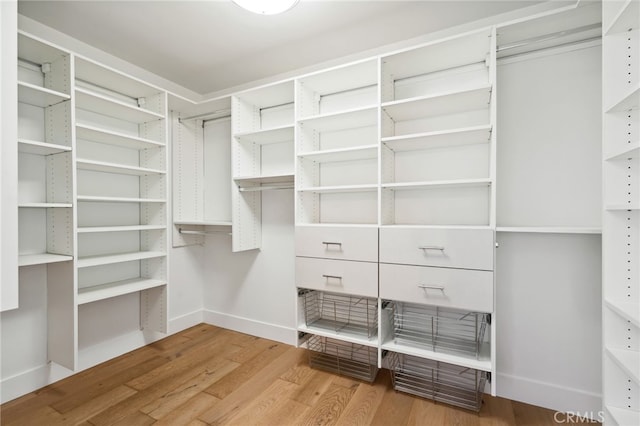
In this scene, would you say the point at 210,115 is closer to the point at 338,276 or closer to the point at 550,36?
the point at 338,276

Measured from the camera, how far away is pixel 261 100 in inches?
102

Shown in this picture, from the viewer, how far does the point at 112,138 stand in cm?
225

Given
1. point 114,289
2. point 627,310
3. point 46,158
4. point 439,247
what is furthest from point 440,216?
point 46,158

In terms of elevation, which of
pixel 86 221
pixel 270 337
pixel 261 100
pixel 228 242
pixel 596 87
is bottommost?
pixel 270 337

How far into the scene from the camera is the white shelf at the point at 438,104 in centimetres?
173

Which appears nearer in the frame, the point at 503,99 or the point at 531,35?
the point at 531,35

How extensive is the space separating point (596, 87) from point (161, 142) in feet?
9.98

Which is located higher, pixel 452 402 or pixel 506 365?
pixel 506 365

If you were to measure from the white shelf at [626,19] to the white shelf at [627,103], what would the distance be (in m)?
0.33

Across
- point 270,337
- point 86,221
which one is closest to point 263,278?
point 270,337

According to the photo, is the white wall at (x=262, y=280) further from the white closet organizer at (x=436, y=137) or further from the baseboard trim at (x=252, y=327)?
the white closet organizer at (x=436, y=137)

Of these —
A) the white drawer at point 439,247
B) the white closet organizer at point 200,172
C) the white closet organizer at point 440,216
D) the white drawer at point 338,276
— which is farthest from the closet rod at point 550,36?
the white closet organizer at point 200,172

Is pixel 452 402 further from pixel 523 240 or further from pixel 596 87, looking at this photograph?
pixel 596 87

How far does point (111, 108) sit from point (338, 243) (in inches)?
79.8
